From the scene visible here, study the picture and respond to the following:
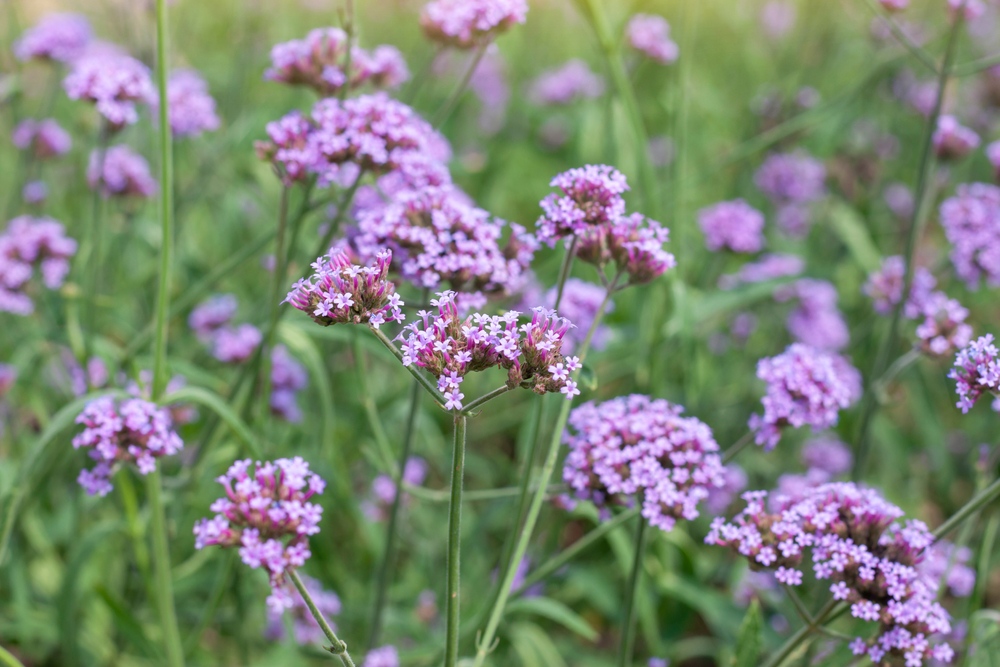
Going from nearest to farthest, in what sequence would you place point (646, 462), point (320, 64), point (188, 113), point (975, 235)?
1. point (646, 462)
2. point (320, 64)
3. point (975, 235)
4. point (188, 113)

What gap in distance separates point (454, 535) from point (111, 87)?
2025 millimetres

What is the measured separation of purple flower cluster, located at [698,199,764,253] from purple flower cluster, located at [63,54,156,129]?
93.2 inches

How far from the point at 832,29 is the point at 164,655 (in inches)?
209

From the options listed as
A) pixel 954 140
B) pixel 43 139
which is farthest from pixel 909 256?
pixel 43 139

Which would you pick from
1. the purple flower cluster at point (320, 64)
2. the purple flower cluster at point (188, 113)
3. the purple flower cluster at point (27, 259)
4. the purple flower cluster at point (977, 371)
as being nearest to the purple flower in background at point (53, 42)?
the purple flower cluster at point (188, 113)

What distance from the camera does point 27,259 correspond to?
341 centimetres

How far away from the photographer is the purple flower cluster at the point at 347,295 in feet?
6.08

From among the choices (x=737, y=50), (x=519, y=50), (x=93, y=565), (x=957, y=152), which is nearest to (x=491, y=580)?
(x=93, y=565)

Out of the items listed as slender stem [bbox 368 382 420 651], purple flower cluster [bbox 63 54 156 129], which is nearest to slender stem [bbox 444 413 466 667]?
slender stem [bbox 368 382 420 651]

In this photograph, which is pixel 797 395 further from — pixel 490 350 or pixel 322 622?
pixel 322 622

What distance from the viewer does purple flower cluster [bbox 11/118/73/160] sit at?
424 centimetres

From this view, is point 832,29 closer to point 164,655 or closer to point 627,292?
point 627,292

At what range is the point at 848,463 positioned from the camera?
436 cm

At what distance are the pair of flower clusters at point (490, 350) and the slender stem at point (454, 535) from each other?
0.09 metres
